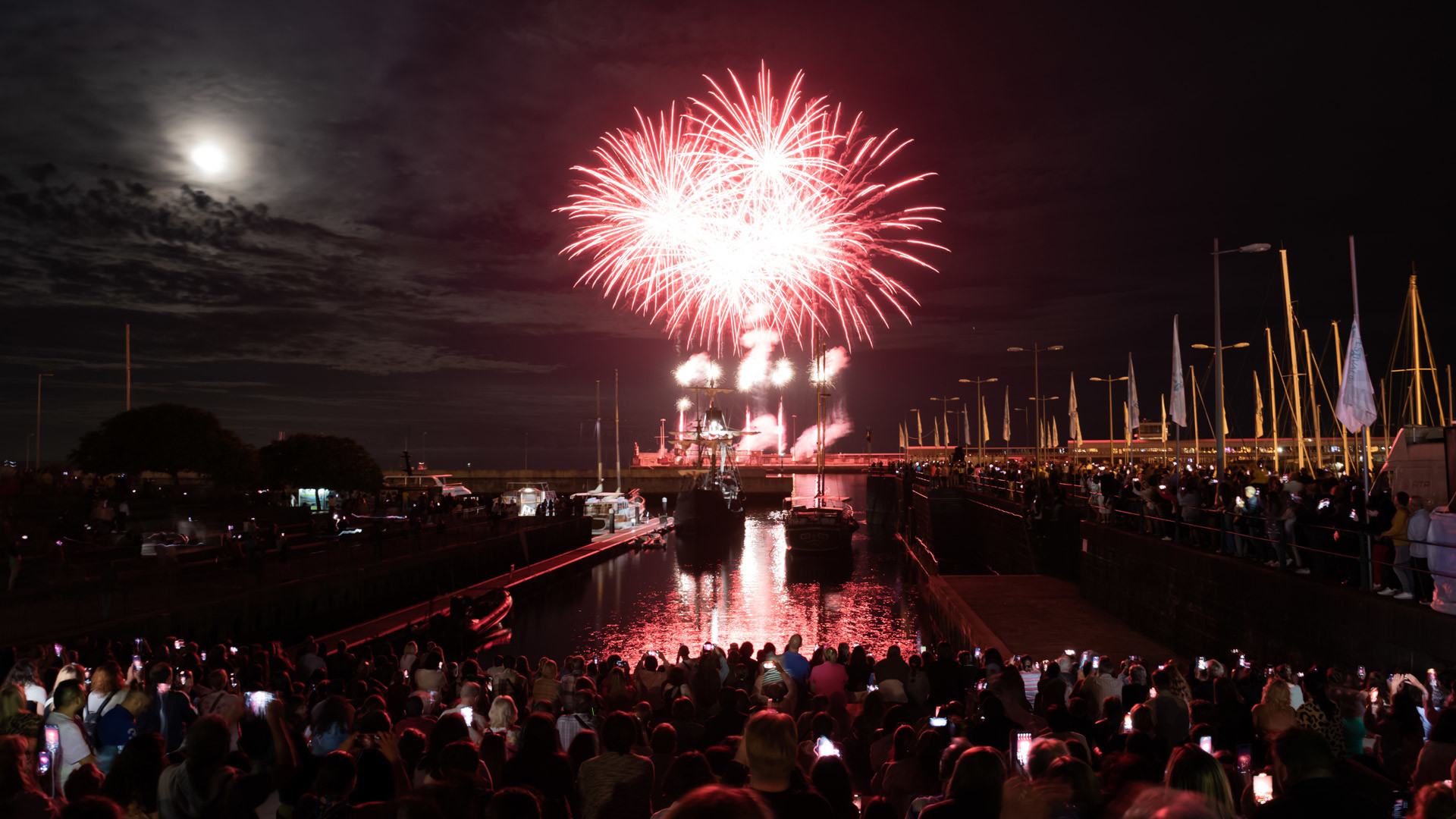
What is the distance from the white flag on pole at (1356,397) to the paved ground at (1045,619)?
635 centimetres

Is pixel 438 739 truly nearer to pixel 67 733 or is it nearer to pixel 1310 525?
pixel 67 733

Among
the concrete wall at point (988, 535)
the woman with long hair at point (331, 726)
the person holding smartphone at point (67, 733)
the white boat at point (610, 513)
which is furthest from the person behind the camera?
the white boat at point (610, 513)

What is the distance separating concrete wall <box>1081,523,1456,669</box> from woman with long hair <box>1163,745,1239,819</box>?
9.25 m

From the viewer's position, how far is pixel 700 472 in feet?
400

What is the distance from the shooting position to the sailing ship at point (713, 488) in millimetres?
74688

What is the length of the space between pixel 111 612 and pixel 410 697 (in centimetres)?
1822

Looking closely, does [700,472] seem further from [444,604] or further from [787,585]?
[444,604]

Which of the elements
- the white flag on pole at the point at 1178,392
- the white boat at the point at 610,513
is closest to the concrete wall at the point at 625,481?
the white boat at the point at 610,513

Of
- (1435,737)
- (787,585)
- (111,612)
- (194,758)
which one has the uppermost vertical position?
(194,758)

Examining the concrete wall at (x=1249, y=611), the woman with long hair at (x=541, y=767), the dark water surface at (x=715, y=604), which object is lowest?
the dark water surface at (x=715, y=604)

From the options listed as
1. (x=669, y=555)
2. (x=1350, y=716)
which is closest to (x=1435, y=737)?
(x=1350, y=716)

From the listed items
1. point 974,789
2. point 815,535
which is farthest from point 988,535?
point 974,789

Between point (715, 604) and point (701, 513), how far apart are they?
31.0m

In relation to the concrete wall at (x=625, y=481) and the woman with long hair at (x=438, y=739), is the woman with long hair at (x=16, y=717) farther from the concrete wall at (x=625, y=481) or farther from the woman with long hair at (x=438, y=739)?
the concrete wall at (x=625, y=481)
